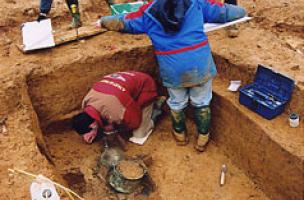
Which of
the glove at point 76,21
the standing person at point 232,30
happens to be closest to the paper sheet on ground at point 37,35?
the glove at point 76,21

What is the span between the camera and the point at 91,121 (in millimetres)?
4523

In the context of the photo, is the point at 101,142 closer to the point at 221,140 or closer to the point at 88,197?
the point at 88,197

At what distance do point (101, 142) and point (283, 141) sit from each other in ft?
6.90

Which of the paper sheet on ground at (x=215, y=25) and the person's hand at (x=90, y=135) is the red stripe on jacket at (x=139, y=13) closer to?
the paper sheet on ground at (x=215, y=25)

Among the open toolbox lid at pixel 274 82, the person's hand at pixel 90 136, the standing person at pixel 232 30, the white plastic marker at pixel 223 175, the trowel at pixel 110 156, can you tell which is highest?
the standing person at pixel 232 30

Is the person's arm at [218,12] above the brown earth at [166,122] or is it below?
above

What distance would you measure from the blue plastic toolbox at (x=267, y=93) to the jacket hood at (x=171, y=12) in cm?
97

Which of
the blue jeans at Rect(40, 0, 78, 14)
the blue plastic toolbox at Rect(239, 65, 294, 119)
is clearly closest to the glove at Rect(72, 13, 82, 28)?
the blue jeans at Rect(40, 0, 78, 14)

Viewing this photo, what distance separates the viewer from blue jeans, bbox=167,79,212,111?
4570mm

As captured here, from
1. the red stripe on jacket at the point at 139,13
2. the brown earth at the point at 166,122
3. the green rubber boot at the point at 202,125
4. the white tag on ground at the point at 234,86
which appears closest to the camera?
the brown earth at the point at 166,122

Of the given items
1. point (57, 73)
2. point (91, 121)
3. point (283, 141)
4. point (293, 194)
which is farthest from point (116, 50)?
point (293, 194)

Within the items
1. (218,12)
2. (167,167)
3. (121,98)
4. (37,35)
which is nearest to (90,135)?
(121,98)

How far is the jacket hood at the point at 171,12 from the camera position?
13.4 feet

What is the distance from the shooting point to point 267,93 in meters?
4.37
